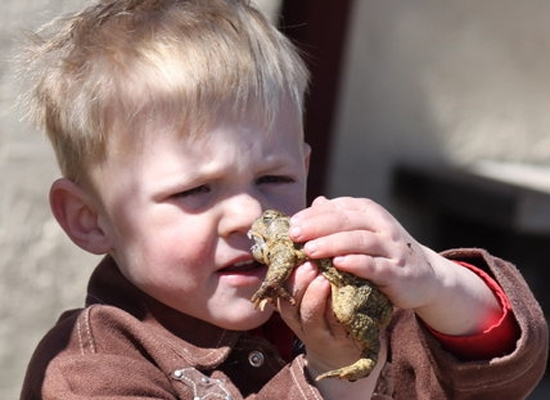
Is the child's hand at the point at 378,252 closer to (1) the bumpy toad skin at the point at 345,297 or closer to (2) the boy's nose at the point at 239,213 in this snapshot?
(1) the bumpy toad skin at the point at 345,297

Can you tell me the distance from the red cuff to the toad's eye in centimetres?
37

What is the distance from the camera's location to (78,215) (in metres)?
2.62

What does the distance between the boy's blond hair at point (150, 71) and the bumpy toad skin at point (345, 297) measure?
0.37 meters

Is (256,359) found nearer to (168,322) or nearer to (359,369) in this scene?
(168,322)

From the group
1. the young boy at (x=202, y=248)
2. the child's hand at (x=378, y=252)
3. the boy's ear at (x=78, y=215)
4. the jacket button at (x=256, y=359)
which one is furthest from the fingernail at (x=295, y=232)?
the boy's ear at (x=78, y=215)

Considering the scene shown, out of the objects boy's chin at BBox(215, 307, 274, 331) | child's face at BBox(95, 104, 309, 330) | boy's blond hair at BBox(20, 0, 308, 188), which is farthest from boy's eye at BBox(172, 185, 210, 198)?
boy's chin at BBox(215, 307, 274, 331)

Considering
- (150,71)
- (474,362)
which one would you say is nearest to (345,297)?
(474,362)

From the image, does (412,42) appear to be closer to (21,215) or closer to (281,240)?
(21,215)

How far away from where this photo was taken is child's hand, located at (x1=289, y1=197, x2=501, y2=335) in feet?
7.00

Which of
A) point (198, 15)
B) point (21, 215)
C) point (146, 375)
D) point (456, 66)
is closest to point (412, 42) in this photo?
point (456, 66)

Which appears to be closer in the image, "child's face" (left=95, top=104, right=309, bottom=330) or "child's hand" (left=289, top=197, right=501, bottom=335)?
"child's hand" (left=289, top=197, right=501, bottom=335)

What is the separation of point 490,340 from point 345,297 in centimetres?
48

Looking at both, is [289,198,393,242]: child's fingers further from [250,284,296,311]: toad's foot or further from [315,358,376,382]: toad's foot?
[315,358,376,382]: toad's foot

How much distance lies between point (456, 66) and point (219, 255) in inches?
137
